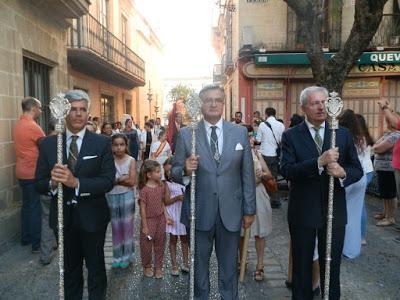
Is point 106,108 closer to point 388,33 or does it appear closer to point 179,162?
point 388,33

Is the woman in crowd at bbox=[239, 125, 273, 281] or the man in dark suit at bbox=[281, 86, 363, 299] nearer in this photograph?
the man in dark suit at bbox=[281, 86, 363, 299]

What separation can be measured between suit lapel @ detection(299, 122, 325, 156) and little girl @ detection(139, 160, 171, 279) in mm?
1984

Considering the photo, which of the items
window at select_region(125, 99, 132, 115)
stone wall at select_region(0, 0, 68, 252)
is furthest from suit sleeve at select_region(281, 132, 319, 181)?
window at select_region(125, 99, 132, 115)

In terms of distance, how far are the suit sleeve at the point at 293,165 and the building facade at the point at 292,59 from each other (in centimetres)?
1133

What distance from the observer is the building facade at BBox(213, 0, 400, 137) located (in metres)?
14.3

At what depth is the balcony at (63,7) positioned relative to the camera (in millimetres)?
7332

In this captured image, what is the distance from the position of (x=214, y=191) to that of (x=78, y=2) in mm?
6166

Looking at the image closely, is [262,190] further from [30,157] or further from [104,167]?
[30,157]

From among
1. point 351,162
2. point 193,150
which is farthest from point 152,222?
point 351,162

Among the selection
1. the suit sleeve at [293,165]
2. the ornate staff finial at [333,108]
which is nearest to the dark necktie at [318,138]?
the suit sleeve at [293,165]

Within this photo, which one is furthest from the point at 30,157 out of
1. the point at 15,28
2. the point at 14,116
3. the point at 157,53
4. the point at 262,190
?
the point at 157,53

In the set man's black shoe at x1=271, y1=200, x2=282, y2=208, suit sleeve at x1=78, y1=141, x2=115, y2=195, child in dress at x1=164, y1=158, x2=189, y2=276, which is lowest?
man's black shoe at x1=271, y1=200, x2=282, y2=208

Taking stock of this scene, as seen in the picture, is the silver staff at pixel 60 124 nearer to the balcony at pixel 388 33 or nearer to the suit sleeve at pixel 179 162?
the suit sleeve at pixel 179 162

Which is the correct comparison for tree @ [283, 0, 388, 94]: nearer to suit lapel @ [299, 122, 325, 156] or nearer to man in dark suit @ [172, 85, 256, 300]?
suit lapel @ [299, 122, 325, 156]
